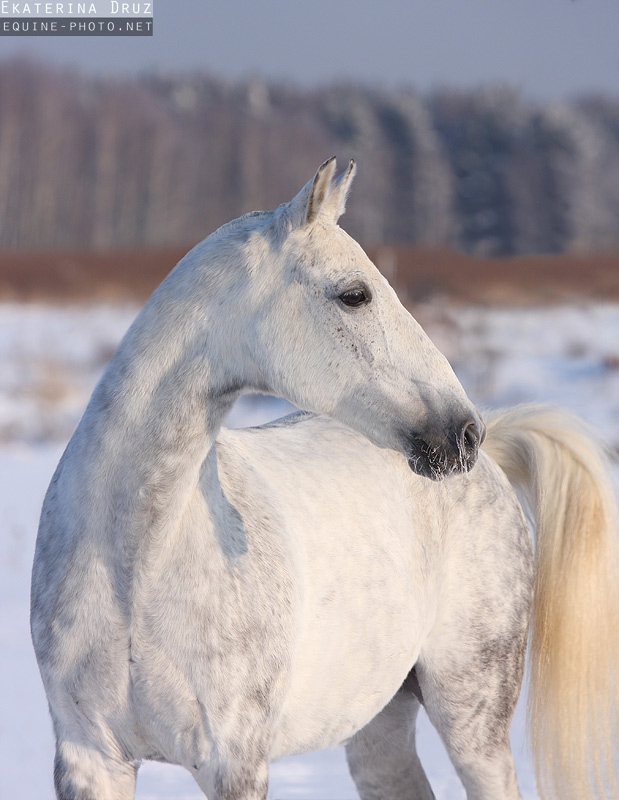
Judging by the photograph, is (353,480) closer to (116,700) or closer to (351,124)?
(116,700)

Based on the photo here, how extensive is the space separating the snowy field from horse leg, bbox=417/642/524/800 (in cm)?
69

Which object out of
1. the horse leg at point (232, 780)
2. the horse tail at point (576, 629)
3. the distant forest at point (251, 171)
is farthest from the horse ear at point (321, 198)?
the distant forest at point (251, 171)

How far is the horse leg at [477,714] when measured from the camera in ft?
8.84

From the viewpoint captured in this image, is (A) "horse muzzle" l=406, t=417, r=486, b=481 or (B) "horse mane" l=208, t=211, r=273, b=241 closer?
(A) "horse muzzle" l=406, t=417, r=486, b=481

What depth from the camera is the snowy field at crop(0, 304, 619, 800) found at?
3521mm

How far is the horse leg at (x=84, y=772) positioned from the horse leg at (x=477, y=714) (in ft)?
3.36

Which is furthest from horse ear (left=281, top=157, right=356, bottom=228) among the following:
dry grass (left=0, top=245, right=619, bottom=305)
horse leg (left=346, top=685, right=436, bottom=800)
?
dry grass (left=0, top=245, right=619, bottom=305)

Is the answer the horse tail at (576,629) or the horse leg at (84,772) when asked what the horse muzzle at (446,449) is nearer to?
the horse leg at (84,772)

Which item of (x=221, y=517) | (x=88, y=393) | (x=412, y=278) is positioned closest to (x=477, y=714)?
(x=221, y=517)

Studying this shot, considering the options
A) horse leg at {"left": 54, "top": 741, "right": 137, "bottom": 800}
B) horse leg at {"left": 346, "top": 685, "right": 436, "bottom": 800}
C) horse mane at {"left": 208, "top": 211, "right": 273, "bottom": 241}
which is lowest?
horse leg at {"left": 346, "top": 685, "right": 436, "bottom": 800}

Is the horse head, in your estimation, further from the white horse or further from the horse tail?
the horse tail

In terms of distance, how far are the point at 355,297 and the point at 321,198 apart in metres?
0.21

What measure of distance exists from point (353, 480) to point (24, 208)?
27659 millimetres

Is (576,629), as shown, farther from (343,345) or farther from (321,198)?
(321,198)
